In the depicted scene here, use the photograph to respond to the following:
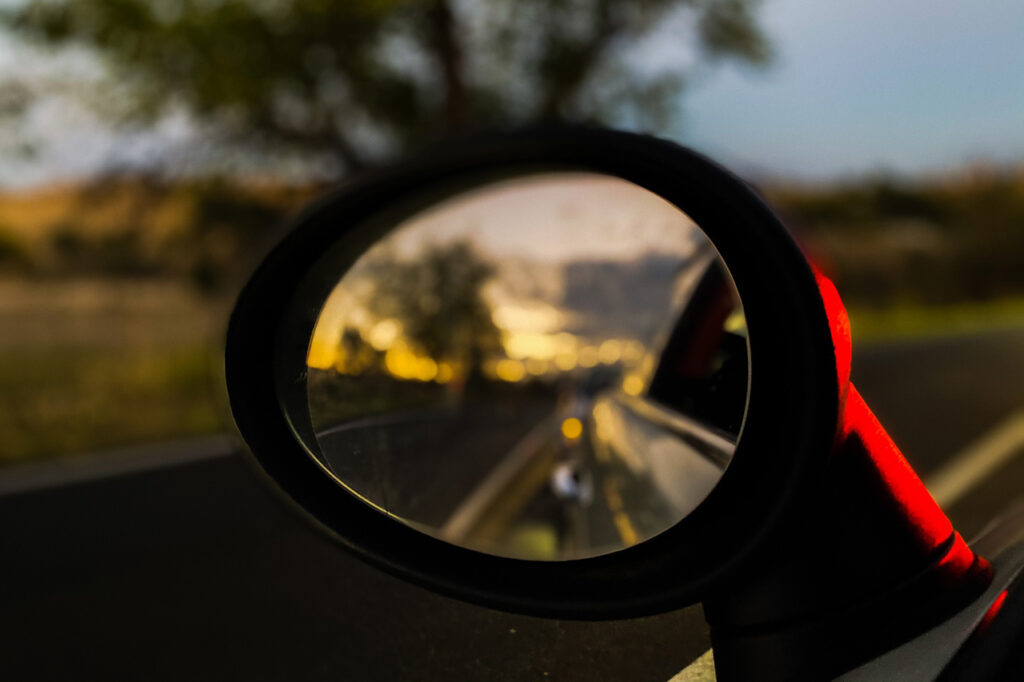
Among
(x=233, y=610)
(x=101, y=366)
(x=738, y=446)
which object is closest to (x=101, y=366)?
(x=101, y=366)

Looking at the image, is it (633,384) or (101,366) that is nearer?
(633,384)

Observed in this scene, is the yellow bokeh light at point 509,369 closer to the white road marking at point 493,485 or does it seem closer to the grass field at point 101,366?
the white road marking at point 493,485

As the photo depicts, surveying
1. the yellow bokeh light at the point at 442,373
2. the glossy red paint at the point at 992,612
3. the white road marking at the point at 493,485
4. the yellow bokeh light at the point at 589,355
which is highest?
the glossy red paint at the point at 992,612

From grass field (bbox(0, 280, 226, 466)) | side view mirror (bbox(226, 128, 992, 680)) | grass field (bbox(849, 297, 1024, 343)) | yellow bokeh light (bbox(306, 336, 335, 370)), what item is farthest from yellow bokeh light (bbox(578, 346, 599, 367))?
grass field (bbox(849, 297, 1024, 343))

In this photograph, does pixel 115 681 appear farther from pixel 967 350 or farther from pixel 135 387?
pixel 967 350

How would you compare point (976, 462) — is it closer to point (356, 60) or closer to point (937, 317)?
point (356, 60)

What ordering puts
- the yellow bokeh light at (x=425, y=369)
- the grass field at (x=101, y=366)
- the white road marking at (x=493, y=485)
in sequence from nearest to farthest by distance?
the yellow bokeh light at (x=425, y=369), the white road marking at (x=493, y=485), the grass field at (x=101, y=366)

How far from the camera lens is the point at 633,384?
4.59m

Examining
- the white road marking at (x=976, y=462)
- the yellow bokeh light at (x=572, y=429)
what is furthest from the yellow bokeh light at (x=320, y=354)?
the white road marking at (x=976, y=462)

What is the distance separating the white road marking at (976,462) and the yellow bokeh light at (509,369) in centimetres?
329

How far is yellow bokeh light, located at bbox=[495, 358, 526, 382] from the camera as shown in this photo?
7547 millimetres

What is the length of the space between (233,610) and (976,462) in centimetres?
712

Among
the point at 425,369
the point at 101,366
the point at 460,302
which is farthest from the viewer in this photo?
the point at 101,366

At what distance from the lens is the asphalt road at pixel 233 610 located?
1550 millimetres
